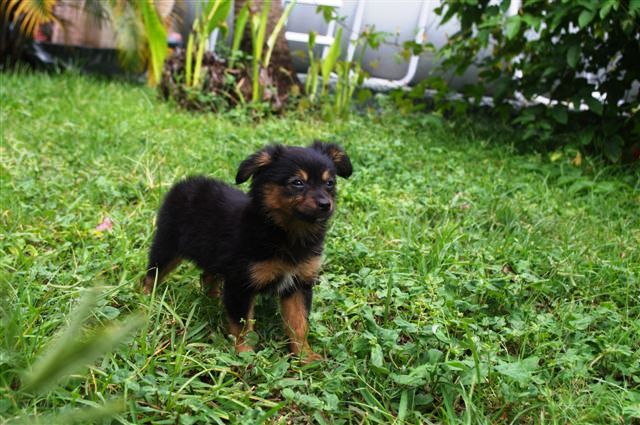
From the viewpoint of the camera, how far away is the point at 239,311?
2943 mm

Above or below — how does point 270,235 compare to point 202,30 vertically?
below

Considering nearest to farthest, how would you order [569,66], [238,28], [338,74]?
[569,66] < [238,28] < [338,74]

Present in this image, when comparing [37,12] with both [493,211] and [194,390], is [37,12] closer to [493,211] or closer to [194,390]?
[493,211]

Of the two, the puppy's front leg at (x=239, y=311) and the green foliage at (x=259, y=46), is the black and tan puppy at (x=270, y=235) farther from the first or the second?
the green foliage at (x=259, y=46)

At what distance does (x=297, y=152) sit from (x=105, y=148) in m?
3.05

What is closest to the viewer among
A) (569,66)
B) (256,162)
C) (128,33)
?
(256,162)

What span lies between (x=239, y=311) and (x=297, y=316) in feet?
0.90

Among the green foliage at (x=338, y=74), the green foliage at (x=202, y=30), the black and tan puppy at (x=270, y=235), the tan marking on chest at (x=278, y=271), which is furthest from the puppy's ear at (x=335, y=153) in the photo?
the green foliage at (x=202, y=30)

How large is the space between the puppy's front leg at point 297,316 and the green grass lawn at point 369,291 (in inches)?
2.7

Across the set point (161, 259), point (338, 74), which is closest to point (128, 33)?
point (338, 74)

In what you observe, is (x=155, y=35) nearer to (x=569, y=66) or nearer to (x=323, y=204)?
(x=569, y=66)

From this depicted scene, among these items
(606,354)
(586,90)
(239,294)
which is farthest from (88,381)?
(586,90)

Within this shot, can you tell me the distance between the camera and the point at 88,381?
2242 millimetres

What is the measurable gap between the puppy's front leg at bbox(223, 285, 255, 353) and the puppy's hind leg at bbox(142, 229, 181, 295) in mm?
554
